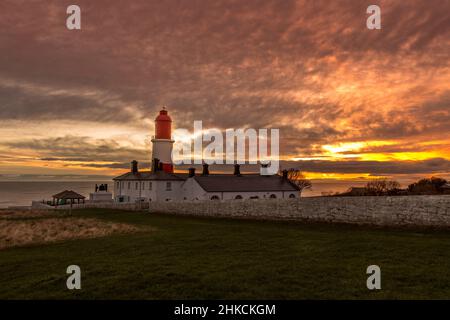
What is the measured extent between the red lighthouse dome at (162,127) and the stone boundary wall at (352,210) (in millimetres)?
24007

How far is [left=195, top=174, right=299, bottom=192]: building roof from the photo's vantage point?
4612 centimetres

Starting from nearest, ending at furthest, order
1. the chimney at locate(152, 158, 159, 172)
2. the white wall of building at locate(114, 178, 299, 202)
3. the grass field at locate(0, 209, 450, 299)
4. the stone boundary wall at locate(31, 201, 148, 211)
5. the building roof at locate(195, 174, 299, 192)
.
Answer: the grass field at locate(0, 209, 450, 299), the stone boundary wall at locate(31, 201, 148, 211), the white wall of building at locate(114, 178, 299, 202), the building roof at locate(195, 174, 299, 192), the chimney at locate(152, 158, 159, 172)

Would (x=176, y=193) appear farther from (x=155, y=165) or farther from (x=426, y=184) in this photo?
(x=426, y=184)

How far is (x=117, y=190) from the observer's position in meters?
57.2

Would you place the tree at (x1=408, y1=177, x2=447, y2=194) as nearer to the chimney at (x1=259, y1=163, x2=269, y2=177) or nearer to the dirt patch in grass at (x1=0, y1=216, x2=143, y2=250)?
the chimney at (x1=259, y1=163, x2=269, y2=177)

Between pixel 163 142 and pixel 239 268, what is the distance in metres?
44.6

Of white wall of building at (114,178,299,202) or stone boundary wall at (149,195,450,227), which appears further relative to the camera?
white wall of building at (114,178,299,202)

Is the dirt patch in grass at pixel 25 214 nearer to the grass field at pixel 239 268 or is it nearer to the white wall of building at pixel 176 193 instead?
the white wall of building at pixel 176 193

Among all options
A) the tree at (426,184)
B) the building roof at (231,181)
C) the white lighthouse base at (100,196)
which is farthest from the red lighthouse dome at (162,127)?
the tree at (426,184)

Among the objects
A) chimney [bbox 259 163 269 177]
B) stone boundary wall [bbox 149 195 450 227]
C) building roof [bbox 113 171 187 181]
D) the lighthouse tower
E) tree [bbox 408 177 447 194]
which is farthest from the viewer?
chimney [bbox 259 163 269 177]

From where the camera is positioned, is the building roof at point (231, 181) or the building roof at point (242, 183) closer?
the building roof at point (242, 183)

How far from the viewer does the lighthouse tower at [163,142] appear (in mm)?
53031

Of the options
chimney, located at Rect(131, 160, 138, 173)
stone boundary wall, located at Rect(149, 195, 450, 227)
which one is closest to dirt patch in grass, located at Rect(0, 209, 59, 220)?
chimney, located at Rect(131, 160, 138, 173)
